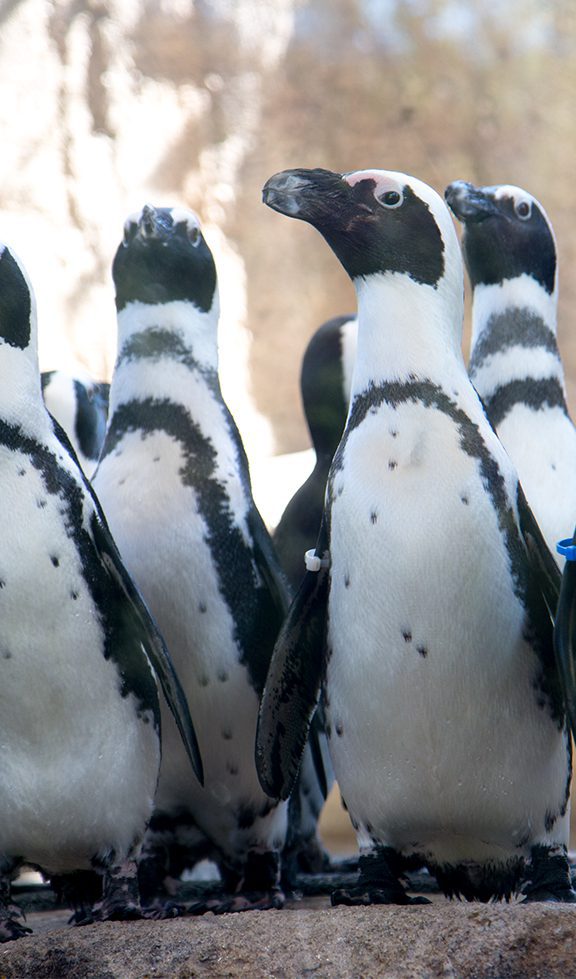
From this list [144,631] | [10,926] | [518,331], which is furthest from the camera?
[518,331]

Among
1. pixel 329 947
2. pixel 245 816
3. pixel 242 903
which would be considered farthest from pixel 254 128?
pixel 329 947

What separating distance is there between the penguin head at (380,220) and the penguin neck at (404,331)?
0.06 ft

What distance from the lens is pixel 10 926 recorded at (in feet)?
5.39

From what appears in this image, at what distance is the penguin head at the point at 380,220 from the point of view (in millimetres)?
1857

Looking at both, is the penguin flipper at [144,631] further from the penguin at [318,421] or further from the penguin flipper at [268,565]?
the penguin at [318,421]

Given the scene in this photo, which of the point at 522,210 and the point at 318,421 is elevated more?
the point at 522,210

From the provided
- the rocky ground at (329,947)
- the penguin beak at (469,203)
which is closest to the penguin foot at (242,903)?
the rocky ground at (329,947)

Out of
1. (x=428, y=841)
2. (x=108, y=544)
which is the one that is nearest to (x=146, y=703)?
(x=108, y=544)

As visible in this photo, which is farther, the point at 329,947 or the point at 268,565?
the point at 268,565

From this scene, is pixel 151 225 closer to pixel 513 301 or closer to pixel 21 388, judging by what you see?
pixel 21 388

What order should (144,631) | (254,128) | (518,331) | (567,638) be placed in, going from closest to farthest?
(567,638) < (144,631) < (518,331) < (254,128)

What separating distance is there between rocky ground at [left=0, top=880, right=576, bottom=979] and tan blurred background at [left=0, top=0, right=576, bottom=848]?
13.6 ft

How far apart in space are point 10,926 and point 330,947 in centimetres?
47

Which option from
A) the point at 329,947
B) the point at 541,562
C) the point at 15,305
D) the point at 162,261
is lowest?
the point at 329,947
